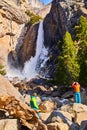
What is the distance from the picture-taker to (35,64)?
200 feet

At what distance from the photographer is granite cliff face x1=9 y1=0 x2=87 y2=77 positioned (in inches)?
2183

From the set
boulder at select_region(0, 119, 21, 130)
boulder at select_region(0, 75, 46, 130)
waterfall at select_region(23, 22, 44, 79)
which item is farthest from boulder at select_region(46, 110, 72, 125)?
waterfall at select_region(23, 22, 44, 79)

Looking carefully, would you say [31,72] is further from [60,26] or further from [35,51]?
[60,26]

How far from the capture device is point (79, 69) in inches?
1497

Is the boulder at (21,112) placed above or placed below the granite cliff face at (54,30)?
below

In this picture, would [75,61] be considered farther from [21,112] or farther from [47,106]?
[21,112]

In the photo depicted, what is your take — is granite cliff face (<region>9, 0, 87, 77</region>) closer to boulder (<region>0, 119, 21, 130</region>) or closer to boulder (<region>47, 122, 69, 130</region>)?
boulder (<region>47, 122, 69, 130</region>)

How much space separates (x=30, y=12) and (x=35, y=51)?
2017 centimetres

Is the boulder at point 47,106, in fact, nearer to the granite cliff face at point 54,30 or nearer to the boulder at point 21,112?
the boulder at point 21,112

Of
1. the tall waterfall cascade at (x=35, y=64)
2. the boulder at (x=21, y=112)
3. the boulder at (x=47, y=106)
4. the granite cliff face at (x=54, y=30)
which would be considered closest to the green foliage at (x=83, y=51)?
the boulder at (x=47, y=106)

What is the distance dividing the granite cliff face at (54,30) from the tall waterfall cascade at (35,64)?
931mm

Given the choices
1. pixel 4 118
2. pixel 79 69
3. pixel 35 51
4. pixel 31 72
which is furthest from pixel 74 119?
pixel 35 51

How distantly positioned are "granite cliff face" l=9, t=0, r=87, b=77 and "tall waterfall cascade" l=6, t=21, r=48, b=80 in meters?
0.93

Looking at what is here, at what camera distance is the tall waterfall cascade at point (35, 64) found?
5894 cm
